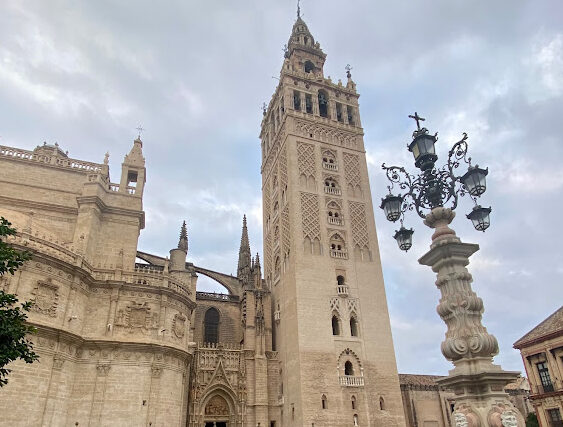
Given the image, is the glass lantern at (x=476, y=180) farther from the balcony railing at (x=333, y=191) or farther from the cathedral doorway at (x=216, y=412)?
the balcony railing at (x=333, y=191)

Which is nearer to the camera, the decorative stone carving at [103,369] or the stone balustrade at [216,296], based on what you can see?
the decorative stone carving at [103,369]

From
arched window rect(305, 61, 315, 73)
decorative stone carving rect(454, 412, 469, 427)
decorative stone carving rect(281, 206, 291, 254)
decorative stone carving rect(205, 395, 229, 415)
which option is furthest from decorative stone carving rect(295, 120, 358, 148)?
decorative stone carving rect(454, 412, 469, 427)

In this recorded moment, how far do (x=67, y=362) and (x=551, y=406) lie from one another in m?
27.2

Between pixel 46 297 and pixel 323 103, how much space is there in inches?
1040

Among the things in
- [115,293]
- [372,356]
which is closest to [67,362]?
[115,293]

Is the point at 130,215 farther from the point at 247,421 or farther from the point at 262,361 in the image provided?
the point at 247,421

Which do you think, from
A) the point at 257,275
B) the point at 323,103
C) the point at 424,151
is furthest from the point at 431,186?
the point at 323,103

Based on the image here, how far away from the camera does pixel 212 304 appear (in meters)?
33.5

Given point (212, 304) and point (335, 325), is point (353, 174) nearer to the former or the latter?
point (335, 325)

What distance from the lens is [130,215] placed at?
92.4ft

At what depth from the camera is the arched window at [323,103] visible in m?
38.0

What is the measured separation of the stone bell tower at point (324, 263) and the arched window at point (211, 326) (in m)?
4.61

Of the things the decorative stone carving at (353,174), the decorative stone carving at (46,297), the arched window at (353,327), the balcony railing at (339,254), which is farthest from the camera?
the decorative stone carving at (353,174)

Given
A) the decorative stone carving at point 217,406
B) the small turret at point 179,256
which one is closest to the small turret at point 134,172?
the small turret at point 179,256
